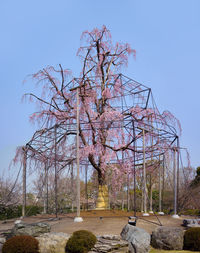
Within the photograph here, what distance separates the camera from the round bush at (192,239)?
11.3 metres

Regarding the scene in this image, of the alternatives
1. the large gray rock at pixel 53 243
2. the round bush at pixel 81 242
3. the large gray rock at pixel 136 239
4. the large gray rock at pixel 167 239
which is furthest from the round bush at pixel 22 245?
the large gray rock at pixel 167 239

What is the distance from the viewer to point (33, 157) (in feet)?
56.4

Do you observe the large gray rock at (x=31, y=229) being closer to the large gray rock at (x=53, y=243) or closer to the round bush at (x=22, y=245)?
the large gray rock at (x=53, y=243)

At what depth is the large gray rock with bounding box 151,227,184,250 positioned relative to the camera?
37.3ft

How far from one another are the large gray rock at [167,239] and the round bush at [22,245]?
4.10 metres

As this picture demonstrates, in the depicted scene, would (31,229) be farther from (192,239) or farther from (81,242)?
(192,239)

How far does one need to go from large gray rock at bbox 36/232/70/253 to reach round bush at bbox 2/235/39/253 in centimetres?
27

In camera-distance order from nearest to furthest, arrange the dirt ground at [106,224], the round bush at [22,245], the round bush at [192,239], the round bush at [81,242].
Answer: the round bush at [22,245] < the round bush at [81,242] < the round bush at [192,239] < the dirt ground at [106,224]

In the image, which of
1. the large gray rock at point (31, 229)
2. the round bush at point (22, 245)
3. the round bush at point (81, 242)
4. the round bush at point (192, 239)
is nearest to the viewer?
the round bush at point (22, 245)

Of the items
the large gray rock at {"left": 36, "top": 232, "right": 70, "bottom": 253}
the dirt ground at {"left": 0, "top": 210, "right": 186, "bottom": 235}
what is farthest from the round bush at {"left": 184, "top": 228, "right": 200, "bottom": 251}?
the large gray rock at {"left": 36, "top": 232, "right": 70, "bottom": 253}

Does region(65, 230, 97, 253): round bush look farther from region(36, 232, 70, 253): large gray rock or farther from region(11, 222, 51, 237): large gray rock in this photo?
region(11, 222, 51, 237): large gray rock

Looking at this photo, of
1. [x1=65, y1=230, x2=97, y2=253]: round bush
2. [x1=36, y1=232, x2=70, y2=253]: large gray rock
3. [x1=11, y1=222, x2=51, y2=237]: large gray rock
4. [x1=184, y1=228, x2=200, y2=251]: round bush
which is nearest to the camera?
[x1=65, y1=230, x2=97, y2=253]: round bush

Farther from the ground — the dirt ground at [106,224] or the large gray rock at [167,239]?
the dirt ground at [106,224]

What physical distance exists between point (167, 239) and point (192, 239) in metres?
0.89
